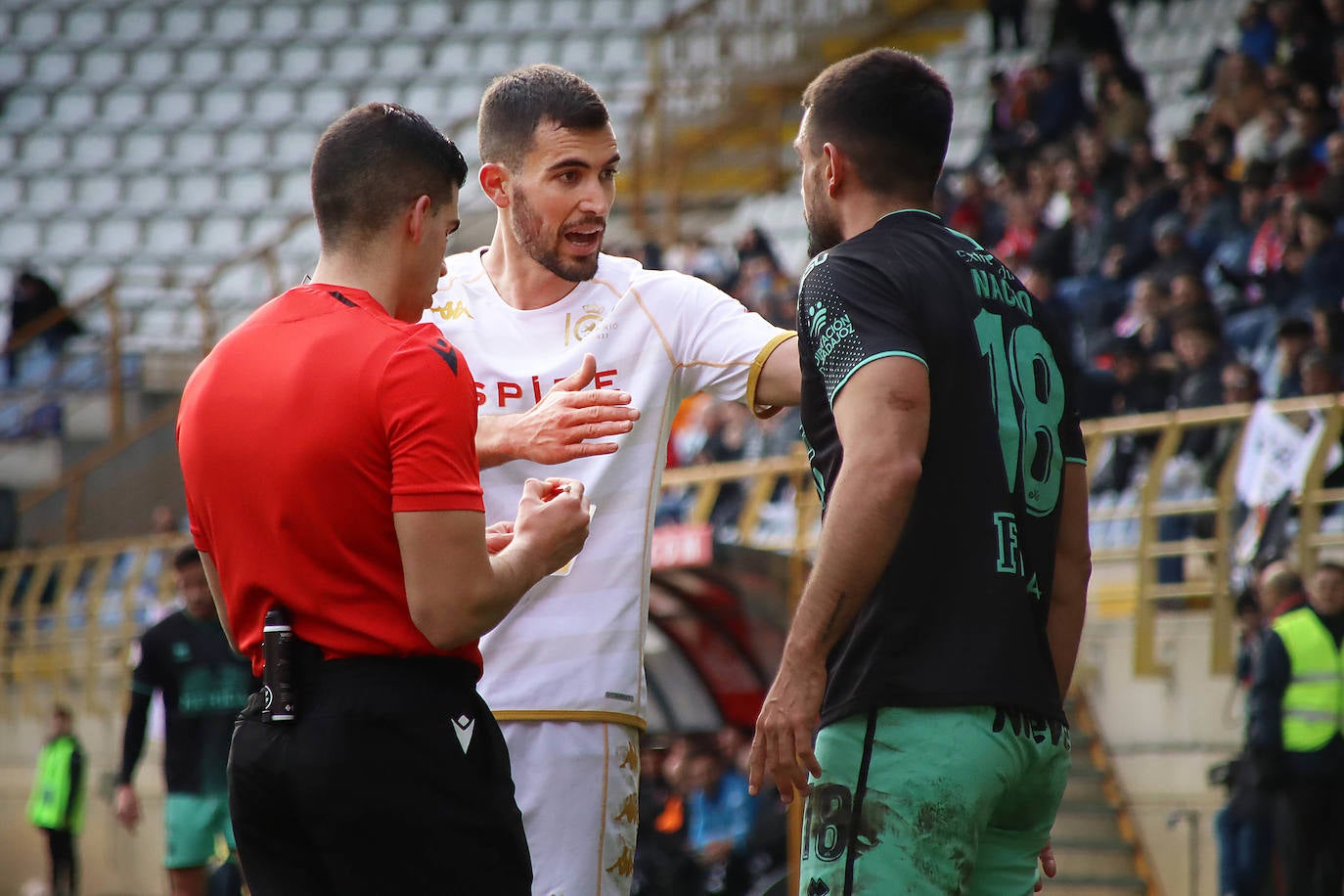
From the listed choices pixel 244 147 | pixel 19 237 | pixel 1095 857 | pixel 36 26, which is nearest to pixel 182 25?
pixel 36 26

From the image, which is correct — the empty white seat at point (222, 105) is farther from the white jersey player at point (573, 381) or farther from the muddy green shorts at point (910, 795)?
the muddy green shorts at point (910, 795)

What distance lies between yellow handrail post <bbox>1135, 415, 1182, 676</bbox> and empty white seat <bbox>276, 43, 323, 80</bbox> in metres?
16.5

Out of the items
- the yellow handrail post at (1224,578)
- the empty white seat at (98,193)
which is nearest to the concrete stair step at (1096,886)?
the yellow handrail post at (1224,578)

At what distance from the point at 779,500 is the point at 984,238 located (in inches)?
133

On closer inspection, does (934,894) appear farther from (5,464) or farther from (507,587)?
(5,464)

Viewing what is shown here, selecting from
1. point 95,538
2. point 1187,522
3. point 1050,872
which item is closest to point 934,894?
point 1050,872

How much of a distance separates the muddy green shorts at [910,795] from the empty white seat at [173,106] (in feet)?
72.1

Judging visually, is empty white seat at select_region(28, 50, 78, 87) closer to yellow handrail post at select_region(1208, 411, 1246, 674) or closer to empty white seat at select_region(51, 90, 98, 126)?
empty white seat at select_region(51, 90, 98, 126)

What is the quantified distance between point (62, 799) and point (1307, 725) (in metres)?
10.0

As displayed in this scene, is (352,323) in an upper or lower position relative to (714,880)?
upper

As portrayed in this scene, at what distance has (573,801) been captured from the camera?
3.52 metres

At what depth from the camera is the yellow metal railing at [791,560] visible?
900 centimetres

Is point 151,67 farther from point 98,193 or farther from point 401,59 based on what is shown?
point 401,59

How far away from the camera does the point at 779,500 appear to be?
12.6 m
